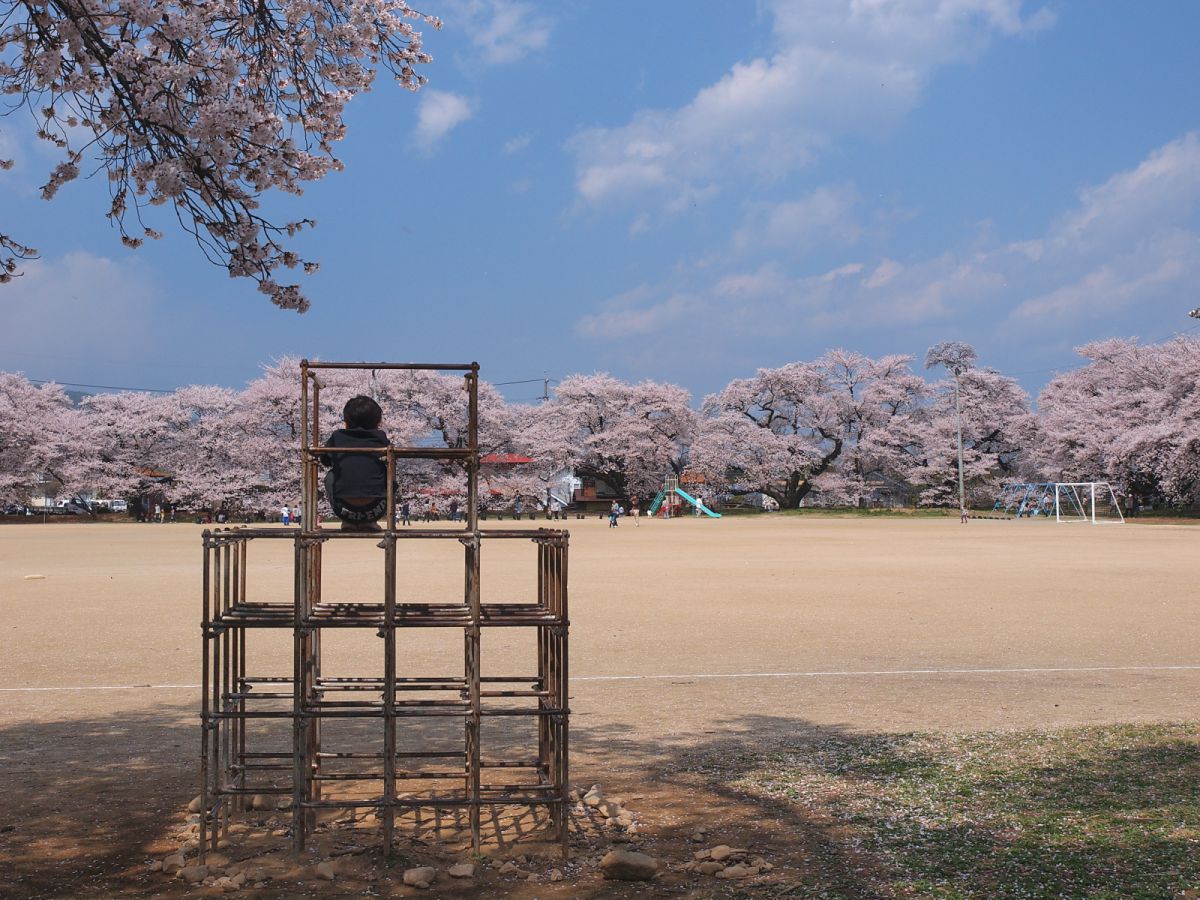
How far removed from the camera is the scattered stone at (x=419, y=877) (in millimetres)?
3590

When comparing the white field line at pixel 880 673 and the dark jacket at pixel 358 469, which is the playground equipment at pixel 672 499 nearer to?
the white field line at pixel 880 673

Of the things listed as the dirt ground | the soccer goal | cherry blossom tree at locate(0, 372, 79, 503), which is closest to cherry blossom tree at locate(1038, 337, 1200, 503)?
the soccer goal

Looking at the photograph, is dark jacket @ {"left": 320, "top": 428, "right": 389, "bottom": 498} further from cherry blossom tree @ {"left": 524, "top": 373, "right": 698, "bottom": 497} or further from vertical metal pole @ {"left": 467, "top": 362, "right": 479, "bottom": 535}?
cherry blossom tree @ {"left": 524, "top": 373, "right": 698, "bottom": 497}

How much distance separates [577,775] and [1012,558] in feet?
62.4

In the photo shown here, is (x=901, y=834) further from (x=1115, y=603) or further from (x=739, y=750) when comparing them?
(x=1115, y=603)

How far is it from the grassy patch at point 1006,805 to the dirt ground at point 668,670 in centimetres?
27

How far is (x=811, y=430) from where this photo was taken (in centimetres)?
6159

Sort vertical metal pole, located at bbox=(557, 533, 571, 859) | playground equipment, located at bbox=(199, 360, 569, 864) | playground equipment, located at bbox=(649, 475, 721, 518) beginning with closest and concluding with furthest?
playground equipment, located at bbox=(199, 360, 569, 864), vertical metal pole, located at bbox=(557, 533, 571, 859), playground equipment, located at bbox=(649, 475, 721, 518)

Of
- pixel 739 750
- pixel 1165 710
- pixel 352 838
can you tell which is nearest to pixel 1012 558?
pixel 1165 710

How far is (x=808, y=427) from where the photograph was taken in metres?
61.8

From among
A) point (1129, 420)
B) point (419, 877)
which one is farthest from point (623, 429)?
point (419, 877)

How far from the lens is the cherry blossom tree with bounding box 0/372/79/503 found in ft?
165

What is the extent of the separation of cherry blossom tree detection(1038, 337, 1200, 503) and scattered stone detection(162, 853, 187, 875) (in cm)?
4375

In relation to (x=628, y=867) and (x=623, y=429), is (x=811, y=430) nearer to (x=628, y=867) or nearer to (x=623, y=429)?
(x=623, y=429)
